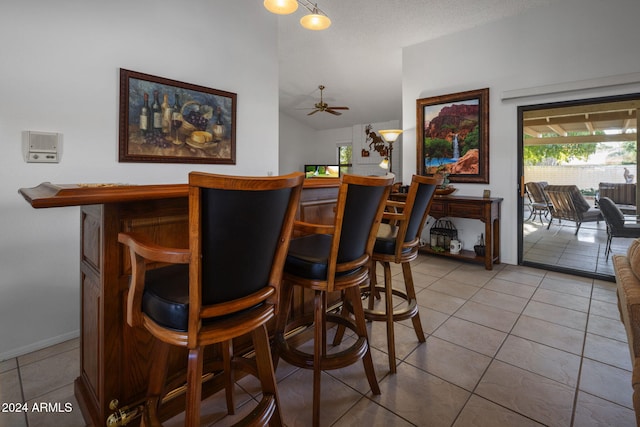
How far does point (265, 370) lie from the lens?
3.52 ft

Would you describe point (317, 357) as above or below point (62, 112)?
below

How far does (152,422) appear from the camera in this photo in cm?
98

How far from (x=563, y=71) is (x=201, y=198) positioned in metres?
4.13

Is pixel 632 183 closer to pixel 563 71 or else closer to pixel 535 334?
pixel 563 71

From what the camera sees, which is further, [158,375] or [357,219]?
[357,219]

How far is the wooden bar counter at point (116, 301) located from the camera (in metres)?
1.15

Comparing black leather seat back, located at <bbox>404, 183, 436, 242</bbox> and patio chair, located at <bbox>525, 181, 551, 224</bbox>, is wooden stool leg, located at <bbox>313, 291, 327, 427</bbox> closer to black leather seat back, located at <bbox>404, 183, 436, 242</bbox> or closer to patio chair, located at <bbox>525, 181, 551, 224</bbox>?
black leather seat back, located at <bbox>404, 183, 436, 242</bbox>

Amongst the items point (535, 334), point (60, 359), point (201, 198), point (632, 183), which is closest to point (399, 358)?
point (535, 334)

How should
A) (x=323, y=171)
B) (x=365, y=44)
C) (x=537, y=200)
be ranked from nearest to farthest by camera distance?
(x=537, y=200)
(x=365, y=44)
(x=323, y=171)

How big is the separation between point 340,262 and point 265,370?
520 millimetres

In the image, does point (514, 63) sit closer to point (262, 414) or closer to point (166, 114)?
point (166, 114)

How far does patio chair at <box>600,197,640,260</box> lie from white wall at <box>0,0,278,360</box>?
14.6 feet

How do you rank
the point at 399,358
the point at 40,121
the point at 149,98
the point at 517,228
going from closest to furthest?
the point at 399,358, the point at 40,121, the point at 149,98, the point at 517,228

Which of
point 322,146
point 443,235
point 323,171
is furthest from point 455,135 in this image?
point 322,146
